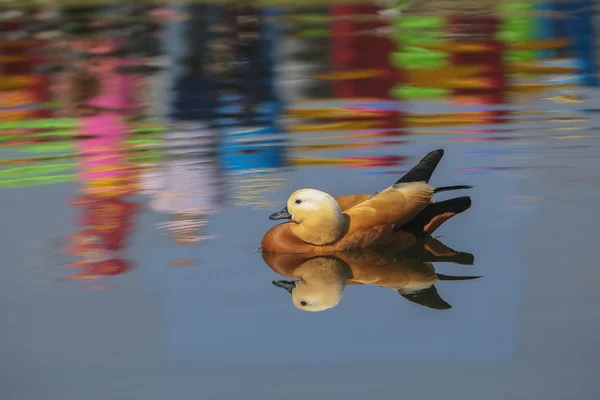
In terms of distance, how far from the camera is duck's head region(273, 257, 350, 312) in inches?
237

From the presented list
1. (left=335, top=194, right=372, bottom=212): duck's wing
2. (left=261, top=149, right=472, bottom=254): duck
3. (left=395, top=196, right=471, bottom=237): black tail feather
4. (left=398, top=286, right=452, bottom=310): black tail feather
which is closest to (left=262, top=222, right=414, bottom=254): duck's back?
(left=261, top=149, right=472, bottom=254): duck

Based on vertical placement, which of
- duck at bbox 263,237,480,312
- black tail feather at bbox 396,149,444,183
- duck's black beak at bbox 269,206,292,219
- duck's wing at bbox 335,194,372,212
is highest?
black tail feather at bbox 396,149,444,183

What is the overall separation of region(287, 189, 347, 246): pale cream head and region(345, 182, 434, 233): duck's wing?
0.30 feet

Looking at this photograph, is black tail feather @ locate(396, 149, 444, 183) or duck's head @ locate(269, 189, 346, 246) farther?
black tail feather @ locate(396, 149, 444, 183)

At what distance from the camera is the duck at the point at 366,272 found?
6066 mm

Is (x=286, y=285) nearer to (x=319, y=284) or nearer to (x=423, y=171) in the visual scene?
(x=319, y=284)

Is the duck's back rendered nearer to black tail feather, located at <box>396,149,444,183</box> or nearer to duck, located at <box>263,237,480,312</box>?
duck, located at <box>263,237,480,312</box>

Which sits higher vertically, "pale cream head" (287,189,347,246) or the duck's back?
"pale cream head" (287,189,347,246)

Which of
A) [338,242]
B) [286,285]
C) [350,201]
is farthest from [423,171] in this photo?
[286,285]

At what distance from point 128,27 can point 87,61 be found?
110 inches

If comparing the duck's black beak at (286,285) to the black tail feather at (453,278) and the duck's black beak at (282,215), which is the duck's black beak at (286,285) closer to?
the duck's black beak at (282,215)

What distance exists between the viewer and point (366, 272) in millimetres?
6500

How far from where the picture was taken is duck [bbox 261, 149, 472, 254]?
670cm

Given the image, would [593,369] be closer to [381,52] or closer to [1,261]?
[1,261]
